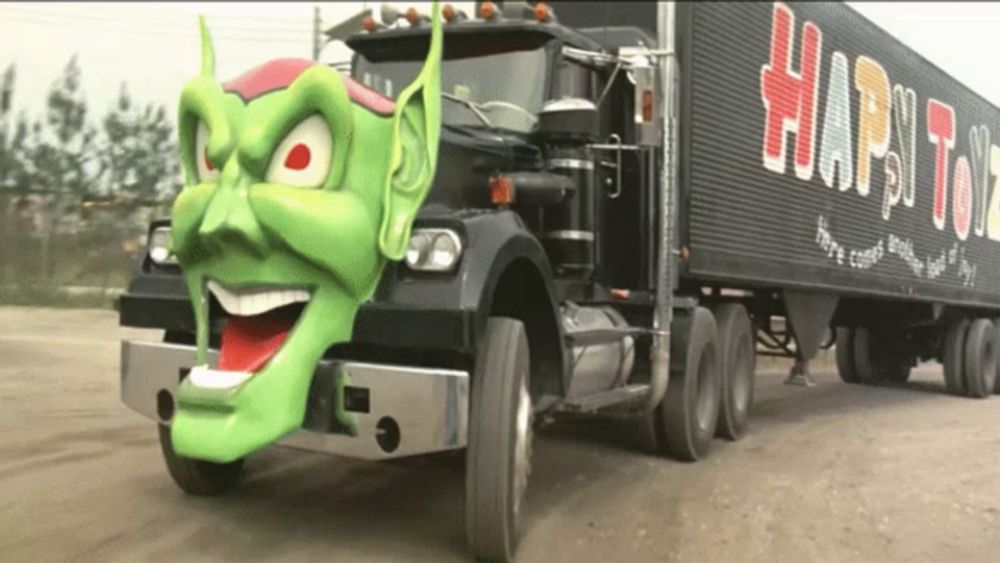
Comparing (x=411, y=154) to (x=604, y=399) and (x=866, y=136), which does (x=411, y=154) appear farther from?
(x=866, y=136)

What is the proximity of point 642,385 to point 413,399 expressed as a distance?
262cm

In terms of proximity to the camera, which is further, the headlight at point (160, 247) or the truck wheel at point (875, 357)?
the truck wheel at point (875, 357)

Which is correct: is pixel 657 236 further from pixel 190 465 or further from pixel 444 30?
pixel 190 465

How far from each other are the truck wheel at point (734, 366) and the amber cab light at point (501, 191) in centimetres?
334

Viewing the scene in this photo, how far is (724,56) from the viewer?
22.5 ft

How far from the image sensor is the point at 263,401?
4.08 m

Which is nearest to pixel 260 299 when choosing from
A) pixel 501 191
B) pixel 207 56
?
pixel 207 56

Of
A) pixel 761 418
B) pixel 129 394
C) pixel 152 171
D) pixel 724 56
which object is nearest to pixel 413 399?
pixel 129 394

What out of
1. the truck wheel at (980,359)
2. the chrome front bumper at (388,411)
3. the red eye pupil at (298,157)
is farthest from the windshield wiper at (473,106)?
the truck wheel at (980,359)

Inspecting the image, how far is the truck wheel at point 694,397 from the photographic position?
7.14 meters

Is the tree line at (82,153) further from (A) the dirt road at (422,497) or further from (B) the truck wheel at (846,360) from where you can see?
(B) the truck wheel at (846,360)

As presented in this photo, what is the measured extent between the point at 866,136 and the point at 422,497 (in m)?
5.13

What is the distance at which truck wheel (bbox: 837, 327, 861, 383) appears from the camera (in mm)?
13582

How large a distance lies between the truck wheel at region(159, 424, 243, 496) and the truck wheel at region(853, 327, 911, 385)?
9.81 m
